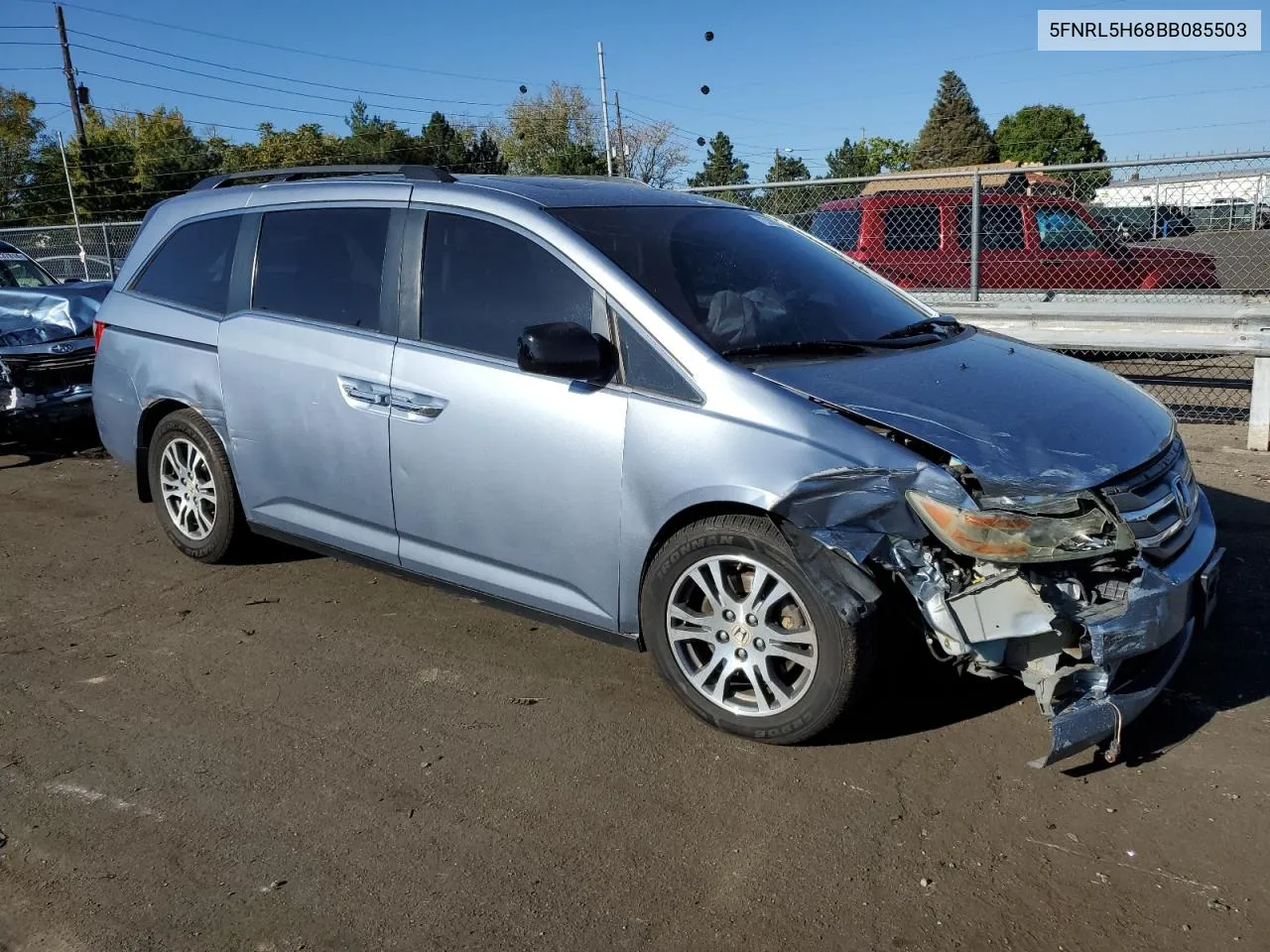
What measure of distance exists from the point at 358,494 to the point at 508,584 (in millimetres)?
829

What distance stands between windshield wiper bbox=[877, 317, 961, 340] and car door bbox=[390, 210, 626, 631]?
3.99ft

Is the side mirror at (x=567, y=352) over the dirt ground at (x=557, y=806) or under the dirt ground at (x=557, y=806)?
over

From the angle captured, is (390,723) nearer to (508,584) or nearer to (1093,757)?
(508,584)

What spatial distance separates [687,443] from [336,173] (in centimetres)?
241

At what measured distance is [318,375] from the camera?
172 inches

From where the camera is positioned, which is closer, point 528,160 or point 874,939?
point 874,939

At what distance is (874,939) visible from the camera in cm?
255

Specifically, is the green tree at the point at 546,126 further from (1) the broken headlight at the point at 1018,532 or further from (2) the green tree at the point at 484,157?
(1) the broken headlight at the point at 1018,532

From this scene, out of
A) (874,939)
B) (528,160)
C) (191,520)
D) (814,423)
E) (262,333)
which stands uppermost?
(528,160)

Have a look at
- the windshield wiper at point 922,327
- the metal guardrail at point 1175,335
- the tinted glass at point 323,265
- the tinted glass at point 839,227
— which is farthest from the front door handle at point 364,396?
the tinted glass at point 839,227

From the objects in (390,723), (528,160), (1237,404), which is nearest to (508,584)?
(390,723)

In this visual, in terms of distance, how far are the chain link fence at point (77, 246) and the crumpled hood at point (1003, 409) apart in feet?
58.0

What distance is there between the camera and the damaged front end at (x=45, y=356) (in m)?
7.97

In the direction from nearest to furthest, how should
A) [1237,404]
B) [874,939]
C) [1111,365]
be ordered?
[874,939], [1237,404], [1111,365]
